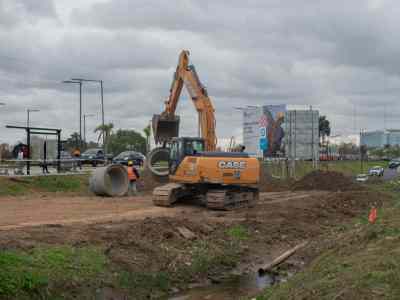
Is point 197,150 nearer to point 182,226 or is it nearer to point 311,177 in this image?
point 182,226

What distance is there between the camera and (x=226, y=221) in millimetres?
21281

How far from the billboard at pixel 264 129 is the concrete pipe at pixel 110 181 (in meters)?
18.8

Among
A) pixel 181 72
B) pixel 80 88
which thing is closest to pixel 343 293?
pixel 181 72

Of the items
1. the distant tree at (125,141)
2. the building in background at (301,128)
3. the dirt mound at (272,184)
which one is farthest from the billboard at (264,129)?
the distant tree at (125,141)

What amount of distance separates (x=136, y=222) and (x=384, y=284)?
34.7ft

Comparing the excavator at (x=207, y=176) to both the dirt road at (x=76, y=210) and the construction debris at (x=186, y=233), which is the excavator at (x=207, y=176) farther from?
the construction debris at (x=186, y=233)

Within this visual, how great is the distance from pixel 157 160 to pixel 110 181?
3375 millimetres

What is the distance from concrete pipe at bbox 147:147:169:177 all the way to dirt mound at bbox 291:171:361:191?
13.5 meters

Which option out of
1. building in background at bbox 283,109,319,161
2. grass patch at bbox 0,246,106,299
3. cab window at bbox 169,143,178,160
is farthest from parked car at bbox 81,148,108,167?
grass patch at bbox 0,246,106,299

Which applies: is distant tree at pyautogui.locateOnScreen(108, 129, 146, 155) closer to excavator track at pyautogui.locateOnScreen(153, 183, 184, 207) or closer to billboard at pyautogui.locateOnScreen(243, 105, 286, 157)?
billboard at pyautogui.locateOnScreen(243, 105, 286, 157)

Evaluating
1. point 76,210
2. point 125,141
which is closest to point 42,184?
point 76,210

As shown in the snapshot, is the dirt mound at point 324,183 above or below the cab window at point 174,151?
below

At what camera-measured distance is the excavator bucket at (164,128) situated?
28297mm

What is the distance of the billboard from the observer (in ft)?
159
